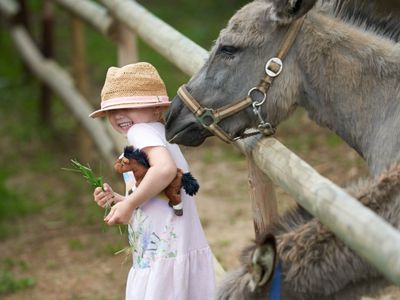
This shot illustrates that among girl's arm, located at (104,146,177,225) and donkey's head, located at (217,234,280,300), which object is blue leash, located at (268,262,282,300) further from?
girl's arm, located at (104,146,177,225)

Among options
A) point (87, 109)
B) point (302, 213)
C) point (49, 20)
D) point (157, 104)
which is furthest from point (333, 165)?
point (302, 213)

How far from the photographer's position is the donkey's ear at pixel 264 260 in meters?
2.51

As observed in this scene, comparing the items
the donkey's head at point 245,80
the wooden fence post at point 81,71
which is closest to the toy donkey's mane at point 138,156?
the donkey's head at point 245,80

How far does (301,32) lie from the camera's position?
3961 millimetres

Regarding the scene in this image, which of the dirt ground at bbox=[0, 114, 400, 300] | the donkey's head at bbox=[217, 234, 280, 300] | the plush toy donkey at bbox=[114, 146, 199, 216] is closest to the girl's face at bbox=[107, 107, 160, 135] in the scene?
the plush toy donkey at bbox=[114, 146, 199, 216]

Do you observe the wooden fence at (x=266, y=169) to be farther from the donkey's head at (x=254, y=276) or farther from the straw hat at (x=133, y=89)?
the straw hat at (x=133, y=89)

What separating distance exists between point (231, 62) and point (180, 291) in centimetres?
113

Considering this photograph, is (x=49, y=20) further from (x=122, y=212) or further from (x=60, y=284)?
(x=122, y=212)

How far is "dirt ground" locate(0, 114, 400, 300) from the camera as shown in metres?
5.99

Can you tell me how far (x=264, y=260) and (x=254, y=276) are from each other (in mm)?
84

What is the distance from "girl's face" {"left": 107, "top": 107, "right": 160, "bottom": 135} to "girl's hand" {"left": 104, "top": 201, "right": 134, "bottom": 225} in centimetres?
36

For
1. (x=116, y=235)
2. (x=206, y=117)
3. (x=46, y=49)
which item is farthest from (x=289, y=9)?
(x=46, y=49)

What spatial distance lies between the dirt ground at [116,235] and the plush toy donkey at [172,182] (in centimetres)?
193

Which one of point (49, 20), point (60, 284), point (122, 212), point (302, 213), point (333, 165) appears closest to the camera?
point (302, 213)
